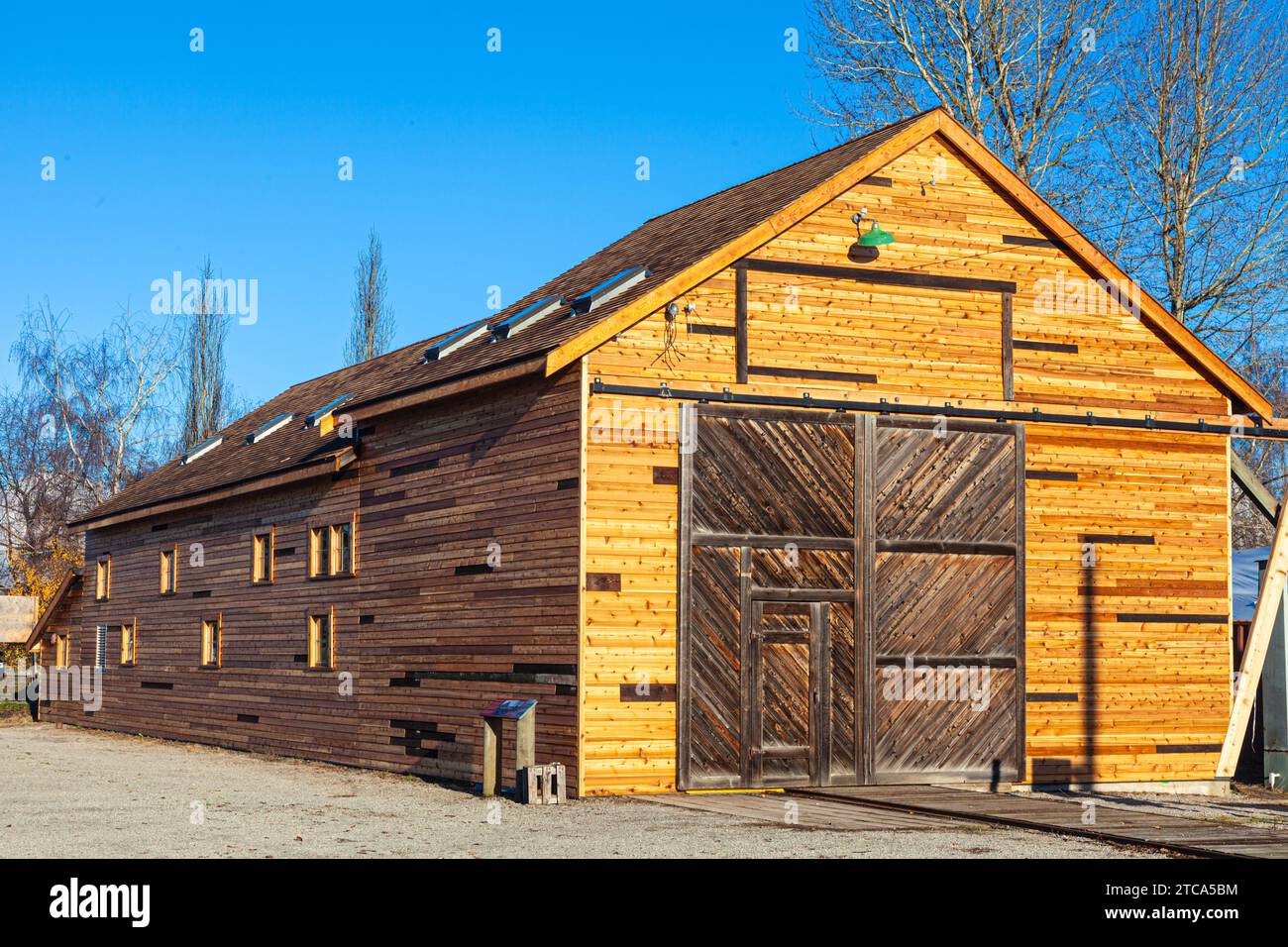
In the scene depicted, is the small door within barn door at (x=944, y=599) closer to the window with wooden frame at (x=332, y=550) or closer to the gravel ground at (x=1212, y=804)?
the gravel ground at (x=1212, y=804)

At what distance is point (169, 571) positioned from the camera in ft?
107

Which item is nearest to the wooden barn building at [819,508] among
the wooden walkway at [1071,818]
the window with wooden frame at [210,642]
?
the wooden walkway at [1071,818]

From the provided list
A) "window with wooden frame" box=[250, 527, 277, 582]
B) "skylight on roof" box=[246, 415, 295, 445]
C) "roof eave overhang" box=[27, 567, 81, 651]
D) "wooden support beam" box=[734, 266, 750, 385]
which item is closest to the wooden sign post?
"wooden support beam" box=[734, 266, 750, 385]

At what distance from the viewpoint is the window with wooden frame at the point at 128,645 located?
3412 cm

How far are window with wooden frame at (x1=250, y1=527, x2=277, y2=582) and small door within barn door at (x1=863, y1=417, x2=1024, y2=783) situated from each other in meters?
12.3

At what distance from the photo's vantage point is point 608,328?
18688 millimetres

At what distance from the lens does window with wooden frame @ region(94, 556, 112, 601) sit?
35969 millimetres

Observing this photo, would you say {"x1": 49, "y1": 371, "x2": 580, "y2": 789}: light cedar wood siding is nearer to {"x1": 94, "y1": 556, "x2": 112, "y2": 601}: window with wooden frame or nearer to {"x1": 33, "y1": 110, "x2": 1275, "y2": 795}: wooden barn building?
{"x1": 33, "y1": 110, "x2": 1275, "y2": 795}: wooden barn building

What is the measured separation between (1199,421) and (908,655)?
5.88 meters

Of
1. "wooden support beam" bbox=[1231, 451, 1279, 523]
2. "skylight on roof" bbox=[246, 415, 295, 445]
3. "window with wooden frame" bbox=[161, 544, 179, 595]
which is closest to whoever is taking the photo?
"wooden support beam" bbox=[1231, 451, 1279, 523]

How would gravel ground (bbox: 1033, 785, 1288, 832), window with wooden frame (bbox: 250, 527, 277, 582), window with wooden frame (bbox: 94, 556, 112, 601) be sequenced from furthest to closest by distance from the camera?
window with wooden frame (bbox: 94, 556, 112, 601) < window with wooden frame (bbox: 250, 527, 277, 582) < gravel ground (bbox: 1033, 785, 1288, 832)

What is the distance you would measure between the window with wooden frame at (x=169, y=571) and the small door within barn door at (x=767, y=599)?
Result: 53.4ft

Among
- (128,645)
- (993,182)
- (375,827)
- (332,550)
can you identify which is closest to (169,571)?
(128,645)
